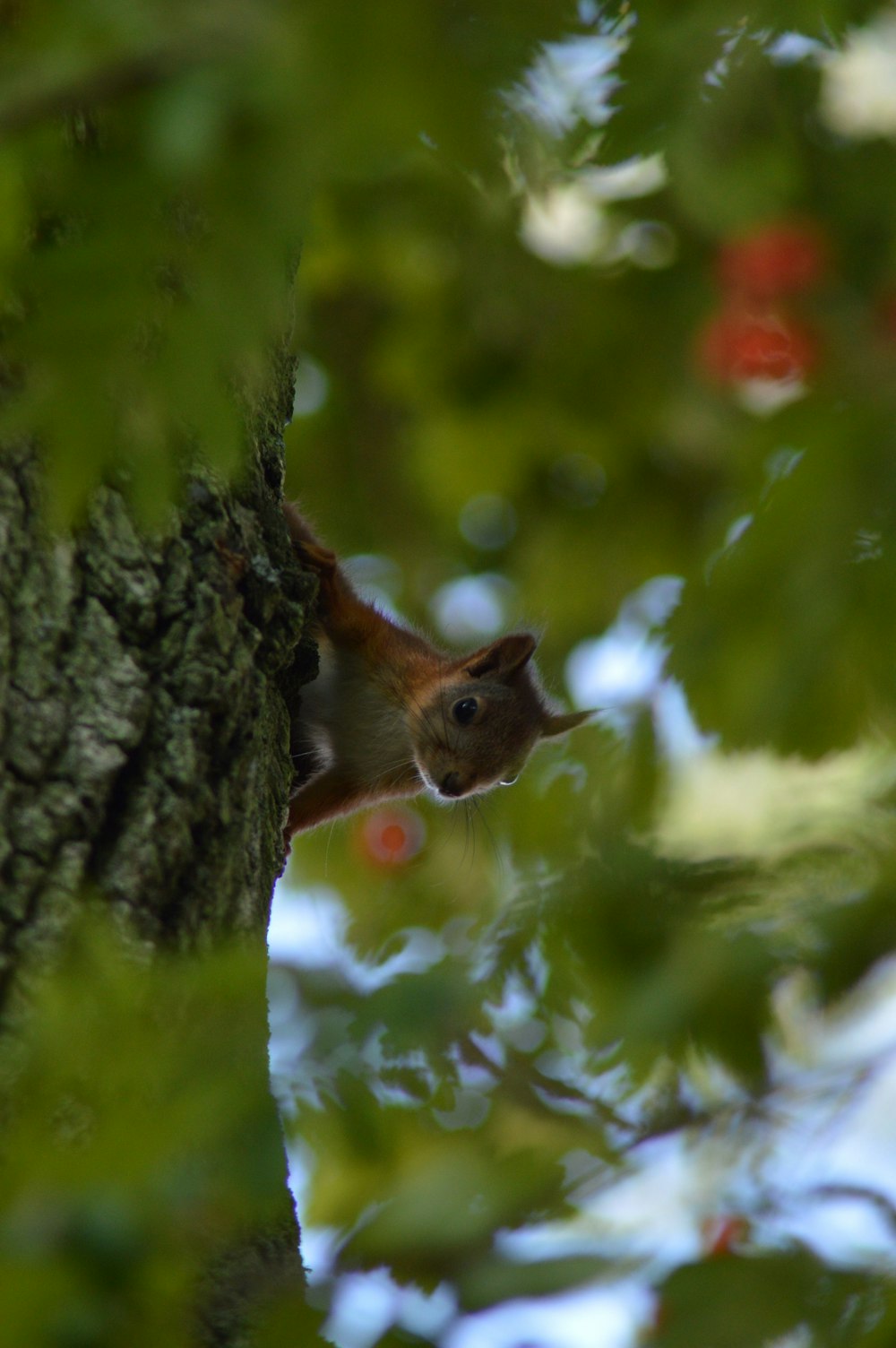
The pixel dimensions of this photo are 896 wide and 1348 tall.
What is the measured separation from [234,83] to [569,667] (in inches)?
167

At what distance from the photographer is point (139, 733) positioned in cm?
185

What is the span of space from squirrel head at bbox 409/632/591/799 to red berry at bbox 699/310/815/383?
1011mm

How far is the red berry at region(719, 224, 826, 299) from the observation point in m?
3.50

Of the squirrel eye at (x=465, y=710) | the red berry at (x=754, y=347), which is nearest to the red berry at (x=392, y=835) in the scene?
the squirrel eye at (x=465, y=710)

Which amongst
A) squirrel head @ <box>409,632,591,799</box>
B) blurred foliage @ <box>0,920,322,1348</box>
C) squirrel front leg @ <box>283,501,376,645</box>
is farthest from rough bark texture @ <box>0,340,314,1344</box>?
squirrel head @ <box>409,632,591,799</box>

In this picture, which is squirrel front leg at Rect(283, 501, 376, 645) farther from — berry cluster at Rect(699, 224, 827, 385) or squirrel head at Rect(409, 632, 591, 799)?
berry cluster at Rect(699, 224, 827, 385)

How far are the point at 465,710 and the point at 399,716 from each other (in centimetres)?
21

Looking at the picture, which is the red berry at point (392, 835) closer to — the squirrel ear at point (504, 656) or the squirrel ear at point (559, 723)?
the squirrel ear at point (559, 723)

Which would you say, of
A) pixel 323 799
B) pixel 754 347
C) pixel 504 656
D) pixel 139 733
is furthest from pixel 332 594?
pixel 139 733

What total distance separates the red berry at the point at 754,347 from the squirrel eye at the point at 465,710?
3.80ft

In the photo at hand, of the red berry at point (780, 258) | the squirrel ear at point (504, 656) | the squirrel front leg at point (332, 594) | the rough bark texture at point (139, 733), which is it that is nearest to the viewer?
the rough bark texture at point (139, 733)

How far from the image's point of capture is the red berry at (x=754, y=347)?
10.7 ft

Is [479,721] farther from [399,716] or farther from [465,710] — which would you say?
[399,716]

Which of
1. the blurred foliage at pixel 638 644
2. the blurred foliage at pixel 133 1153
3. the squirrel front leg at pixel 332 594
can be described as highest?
the squirrel front leg at pixel 332 594
